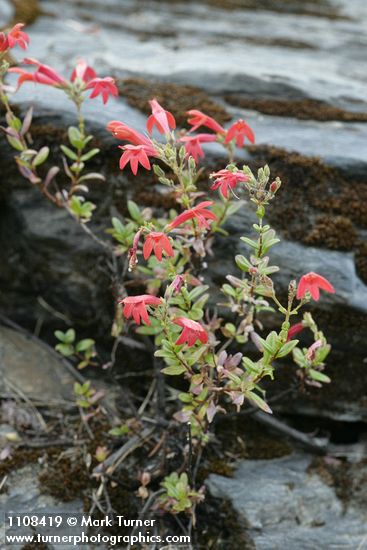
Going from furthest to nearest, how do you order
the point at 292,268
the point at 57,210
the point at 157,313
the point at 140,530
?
the point at 57,210
the point at 292,268
the point at 140,530
the point at 157,313

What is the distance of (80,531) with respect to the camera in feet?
8.22

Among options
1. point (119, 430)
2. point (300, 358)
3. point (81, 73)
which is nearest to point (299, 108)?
point (81, 73)

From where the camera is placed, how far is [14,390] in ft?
10.2

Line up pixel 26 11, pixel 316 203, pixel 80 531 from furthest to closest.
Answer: pixel 26 11, pixel 316 203, pixel 80 531

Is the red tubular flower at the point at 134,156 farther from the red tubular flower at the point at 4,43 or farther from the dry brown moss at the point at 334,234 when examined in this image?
the dry brown moss at the point at 334,234

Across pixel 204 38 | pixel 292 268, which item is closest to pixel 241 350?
pixel 292 268

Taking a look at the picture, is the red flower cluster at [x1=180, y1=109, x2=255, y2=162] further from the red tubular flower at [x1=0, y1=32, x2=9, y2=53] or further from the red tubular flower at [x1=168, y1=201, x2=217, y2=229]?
the red tubular flower at [x1=0, y1=32, x2=9, y2=53]

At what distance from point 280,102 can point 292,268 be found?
1296mm

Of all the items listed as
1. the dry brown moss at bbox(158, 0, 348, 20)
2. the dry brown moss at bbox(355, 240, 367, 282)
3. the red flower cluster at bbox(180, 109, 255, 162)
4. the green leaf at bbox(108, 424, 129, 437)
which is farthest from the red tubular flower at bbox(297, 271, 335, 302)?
the dry brown moss at bbox(158, 0, 348, 20)

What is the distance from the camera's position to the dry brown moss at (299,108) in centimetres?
347

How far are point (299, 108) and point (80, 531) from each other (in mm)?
2639

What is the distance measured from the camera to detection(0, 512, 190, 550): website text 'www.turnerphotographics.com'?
2.45 metres

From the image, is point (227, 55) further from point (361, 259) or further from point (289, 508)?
point (289, 508)

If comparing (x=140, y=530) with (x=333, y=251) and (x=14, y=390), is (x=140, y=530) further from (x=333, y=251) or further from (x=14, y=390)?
(x=333, y=251)
